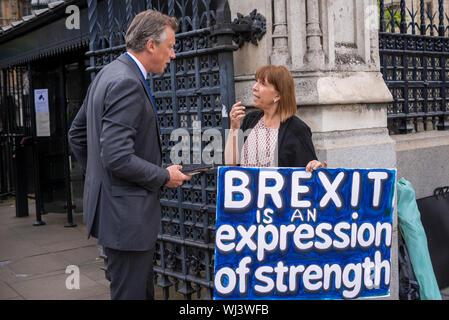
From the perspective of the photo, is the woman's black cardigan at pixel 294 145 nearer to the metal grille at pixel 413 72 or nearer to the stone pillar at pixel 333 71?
the stone pillar at pixel 333 71

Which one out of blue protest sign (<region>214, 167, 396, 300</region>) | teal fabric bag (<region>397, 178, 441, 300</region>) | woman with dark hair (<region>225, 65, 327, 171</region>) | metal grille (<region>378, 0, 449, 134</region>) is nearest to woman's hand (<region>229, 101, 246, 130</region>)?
woman with dark hair (<region>225, 65, 327, 171</region>)

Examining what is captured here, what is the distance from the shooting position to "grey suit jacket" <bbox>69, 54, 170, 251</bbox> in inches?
116

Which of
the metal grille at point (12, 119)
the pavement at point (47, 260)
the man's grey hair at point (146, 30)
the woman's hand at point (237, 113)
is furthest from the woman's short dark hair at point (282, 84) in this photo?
the metal grille at point (12, 119)

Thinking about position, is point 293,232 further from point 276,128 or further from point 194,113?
point 194,113

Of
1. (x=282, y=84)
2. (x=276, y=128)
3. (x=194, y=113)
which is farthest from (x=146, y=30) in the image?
(x=194, y=113)

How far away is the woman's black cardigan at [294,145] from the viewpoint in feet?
11.8

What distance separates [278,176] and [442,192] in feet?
9.95

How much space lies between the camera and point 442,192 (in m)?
5.73

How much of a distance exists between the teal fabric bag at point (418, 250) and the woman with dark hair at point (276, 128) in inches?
66.7

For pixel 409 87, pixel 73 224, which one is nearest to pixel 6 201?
pixel 73 224

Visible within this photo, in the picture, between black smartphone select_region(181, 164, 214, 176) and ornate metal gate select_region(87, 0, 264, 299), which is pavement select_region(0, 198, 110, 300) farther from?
black smartphone select_region(181, 164, 214, 176)

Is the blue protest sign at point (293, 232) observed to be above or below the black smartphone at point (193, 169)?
below

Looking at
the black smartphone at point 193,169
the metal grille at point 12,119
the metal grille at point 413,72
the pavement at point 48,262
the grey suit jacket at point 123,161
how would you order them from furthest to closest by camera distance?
1. the metal grille at point 12,119
2. the metal grille at point 413,72
3. the pavement at point 48,262
4. the black smartphone at point 193,169
5. the grey suit jacket at point 123,161

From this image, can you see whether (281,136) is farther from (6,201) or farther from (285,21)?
(6,201)
